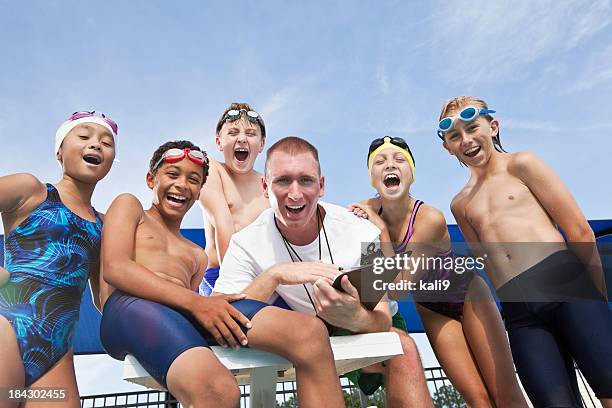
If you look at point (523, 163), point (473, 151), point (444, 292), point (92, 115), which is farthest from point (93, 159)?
point (523, 163)

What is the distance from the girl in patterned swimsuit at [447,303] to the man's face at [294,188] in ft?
2.35

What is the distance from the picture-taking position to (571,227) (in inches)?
117

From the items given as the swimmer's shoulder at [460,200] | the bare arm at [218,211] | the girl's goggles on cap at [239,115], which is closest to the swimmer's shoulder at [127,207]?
Answer: the bare arm at [218,211]

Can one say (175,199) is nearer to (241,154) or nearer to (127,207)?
(127,207)

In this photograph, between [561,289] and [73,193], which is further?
[73,193]

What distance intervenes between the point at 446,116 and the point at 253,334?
242cm

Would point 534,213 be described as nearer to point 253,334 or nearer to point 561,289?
point 561,289

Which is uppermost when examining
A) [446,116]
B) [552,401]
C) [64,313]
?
[446,116]

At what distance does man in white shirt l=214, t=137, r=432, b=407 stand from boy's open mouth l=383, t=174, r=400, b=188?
712mm

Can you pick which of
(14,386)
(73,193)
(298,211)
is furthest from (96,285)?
(298,211)

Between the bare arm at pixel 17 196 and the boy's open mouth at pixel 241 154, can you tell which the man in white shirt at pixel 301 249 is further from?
the boy's open mouth at pixel 241 154

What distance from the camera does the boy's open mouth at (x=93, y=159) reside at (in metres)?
3.13

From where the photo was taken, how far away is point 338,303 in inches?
79.8

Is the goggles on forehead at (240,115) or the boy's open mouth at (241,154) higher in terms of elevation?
the goggles on forehead at (240,115)
